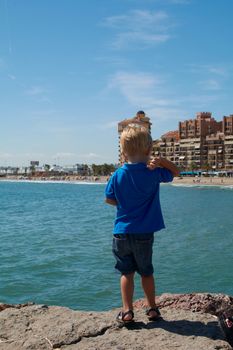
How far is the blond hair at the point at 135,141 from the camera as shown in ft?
14.3

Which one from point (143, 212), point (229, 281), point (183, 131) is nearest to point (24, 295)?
point (229, 281)

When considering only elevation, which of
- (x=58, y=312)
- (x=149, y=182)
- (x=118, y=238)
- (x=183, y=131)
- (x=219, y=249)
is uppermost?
(x=183, y=131)

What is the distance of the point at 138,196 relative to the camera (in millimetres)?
4395

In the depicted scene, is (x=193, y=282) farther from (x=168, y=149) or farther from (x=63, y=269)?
(x=168, y=149)

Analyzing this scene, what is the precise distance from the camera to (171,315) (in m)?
4.50

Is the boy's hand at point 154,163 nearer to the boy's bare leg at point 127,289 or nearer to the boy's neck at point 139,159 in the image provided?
the boy's neck at point 139,159

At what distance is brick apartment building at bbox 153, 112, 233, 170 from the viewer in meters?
160

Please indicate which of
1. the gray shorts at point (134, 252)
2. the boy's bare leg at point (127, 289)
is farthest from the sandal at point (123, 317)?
the gray shorts at point (134, 252)

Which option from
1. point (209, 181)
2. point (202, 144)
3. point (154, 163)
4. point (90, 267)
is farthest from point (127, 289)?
point (202, 144)

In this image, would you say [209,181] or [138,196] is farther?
[209,181]

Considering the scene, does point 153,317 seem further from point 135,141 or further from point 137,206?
point 135,141

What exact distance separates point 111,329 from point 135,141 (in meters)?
1.61

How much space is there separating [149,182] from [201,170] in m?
160

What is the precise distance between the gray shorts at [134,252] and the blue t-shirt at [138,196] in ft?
0.24
